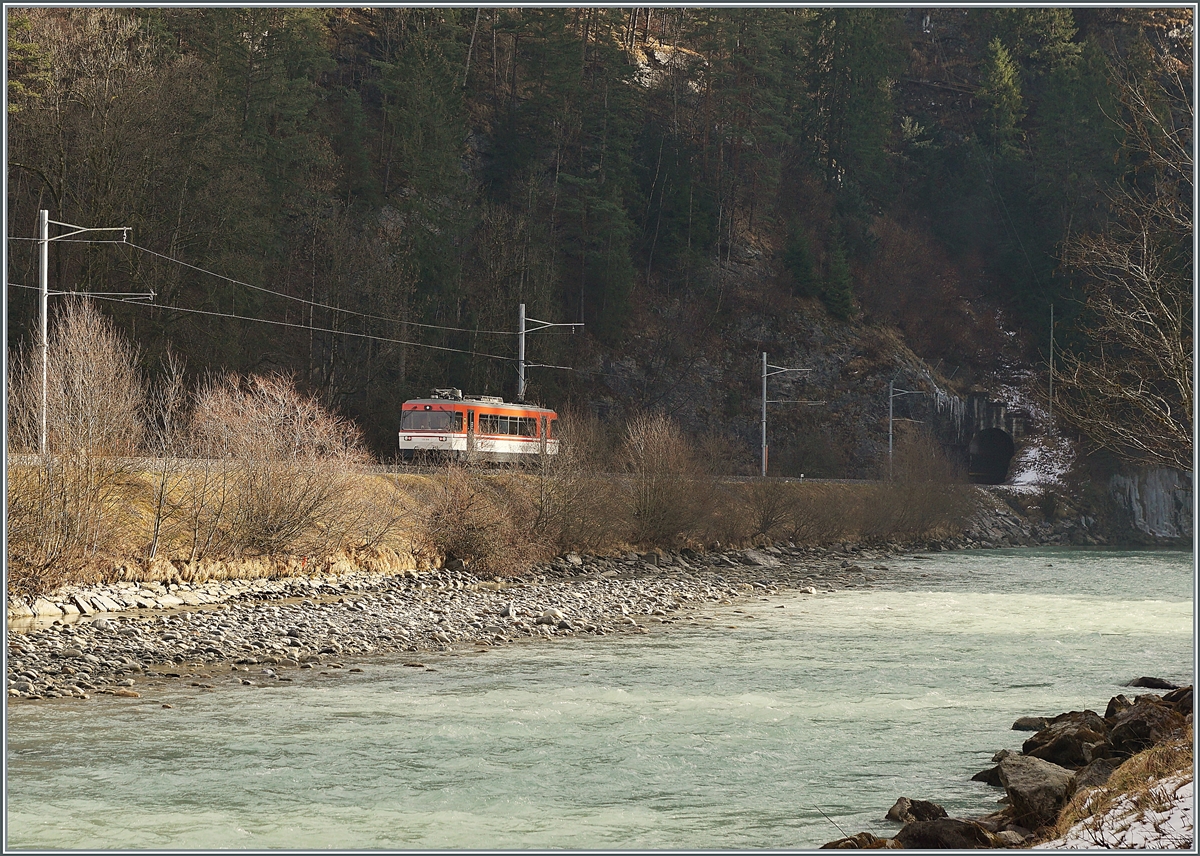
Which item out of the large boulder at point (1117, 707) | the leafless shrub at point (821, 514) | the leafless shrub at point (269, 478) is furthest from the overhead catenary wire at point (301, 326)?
the large boulder at point (1117, 707)

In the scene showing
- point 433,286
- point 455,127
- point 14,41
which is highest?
point 455,127

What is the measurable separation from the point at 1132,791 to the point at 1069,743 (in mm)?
4181

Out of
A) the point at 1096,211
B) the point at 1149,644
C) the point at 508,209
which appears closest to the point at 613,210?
the point at 508,209

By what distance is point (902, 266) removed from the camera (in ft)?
306

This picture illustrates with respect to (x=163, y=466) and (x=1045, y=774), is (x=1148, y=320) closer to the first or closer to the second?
(x=1045, y=774)

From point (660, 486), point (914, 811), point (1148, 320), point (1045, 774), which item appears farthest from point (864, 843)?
point (660, 486)

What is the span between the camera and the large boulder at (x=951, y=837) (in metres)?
10.4

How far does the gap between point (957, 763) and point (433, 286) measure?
5080cm

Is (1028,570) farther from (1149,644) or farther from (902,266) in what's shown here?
(902,266)

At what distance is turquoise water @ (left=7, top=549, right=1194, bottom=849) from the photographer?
1177 cm

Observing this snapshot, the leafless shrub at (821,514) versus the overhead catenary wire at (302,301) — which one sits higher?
the overhead catenary wire at (302,301)

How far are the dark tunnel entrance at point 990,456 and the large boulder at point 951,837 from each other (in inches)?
2943

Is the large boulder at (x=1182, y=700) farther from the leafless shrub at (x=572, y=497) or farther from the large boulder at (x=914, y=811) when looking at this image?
the leafless shrub at (x=572, y=497)

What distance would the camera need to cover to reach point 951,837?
34.2ft
